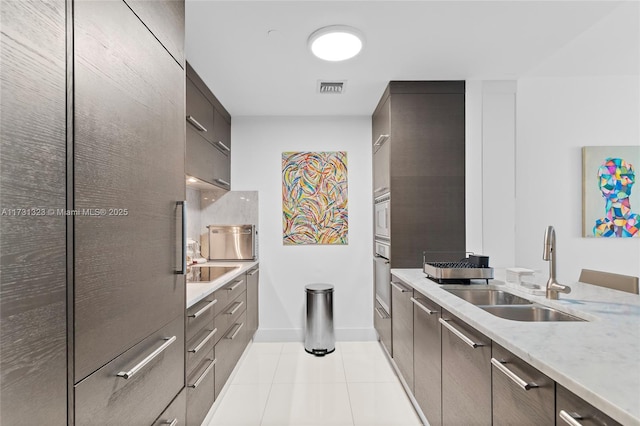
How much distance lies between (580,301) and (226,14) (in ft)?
7.61

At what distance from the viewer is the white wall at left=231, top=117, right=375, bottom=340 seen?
3504 mm

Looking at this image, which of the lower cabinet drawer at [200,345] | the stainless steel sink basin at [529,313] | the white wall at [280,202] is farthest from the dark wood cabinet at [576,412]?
the white wall at [280,202]

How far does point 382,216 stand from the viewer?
3.01 m

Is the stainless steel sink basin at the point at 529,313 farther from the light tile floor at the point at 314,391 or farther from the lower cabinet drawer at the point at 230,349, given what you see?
the lower cabinet drawer at the point at 230,349

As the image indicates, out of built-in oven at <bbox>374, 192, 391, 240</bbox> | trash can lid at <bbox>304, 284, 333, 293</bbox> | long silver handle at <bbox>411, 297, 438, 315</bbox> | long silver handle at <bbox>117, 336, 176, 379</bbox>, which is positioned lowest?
trash can lid at <bbox>304, 284, 333, 293</bbox>

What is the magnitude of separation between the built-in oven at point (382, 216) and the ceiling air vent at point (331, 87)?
3.25 feet

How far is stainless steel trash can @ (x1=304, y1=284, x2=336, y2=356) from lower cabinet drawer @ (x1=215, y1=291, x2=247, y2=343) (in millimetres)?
640

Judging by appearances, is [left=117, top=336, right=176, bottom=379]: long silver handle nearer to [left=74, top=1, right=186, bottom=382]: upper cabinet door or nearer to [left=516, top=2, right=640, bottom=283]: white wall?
[left=74, top=1, right=186, bottom=382]: upper cabinet door

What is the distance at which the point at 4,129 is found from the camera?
2.05ft

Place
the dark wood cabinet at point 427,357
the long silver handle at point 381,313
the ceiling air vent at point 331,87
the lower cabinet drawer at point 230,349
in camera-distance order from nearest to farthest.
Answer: the dark wood cabinet at point 427,357 < the lower cabinet drawer at point 230,349 < the ceiling air vent at point 331,87 < the long silver handle at point 381,313

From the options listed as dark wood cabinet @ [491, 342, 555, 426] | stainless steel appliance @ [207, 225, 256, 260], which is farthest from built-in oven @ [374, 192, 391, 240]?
dark wood cabinet @ [491, 342, 555, 426]

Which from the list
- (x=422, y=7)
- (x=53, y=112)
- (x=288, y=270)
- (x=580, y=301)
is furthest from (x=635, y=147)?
(x=53, y=112)

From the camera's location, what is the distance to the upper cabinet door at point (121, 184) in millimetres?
840

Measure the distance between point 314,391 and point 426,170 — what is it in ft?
6.41
